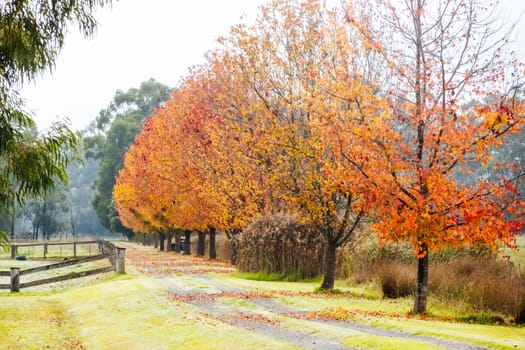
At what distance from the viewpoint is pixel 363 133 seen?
16.3 metres

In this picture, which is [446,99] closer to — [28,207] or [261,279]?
[261,279]

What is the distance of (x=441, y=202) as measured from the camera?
1580 cm

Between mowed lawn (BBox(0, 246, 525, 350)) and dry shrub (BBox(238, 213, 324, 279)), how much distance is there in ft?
8.61

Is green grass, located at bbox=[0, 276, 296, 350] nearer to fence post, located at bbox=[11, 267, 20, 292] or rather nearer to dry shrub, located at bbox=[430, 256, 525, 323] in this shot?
fence post, located at bbox=[11, 267, 20, 292]

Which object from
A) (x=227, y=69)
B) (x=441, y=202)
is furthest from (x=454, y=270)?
(x=227, y=69)

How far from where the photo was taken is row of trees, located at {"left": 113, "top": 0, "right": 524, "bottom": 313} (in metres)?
15.5

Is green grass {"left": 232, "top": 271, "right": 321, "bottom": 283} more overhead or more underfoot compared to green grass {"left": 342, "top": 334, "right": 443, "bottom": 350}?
more underfoot

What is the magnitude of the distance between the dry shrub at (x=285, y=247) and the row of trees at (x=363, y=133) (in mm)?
1204

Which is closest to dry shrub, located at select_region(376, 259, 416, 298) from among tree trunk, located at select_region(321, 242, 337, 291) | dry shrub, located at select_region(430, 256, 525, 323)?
dry shrub, located at select_region(430, 256, 525, 323)

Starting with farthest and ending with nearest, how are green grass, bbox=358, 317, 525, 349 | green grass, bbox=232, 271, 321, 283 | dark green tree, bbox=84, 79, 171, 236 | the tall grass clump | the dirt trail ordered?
dark green tree, bbox=84, 79, 171, 236 → green grass, bbox=232, 271, 321, 283 → the tall grass clump → the dirt trail → green grass, bbox=358, 317, 525, 349

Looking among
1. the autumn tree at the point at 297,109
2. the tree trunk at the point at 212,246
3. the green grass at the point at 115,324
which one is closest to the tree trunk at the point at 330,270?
→ the autumn tree at the point at 297,109

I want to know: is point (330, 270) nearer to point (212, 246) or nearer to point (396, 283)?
point (396, 283)

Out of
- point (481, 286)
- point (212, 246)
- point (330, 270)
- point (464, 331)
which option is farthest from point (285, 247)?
point (212, 246)

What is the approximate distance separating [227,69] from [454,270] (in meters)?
18.3
